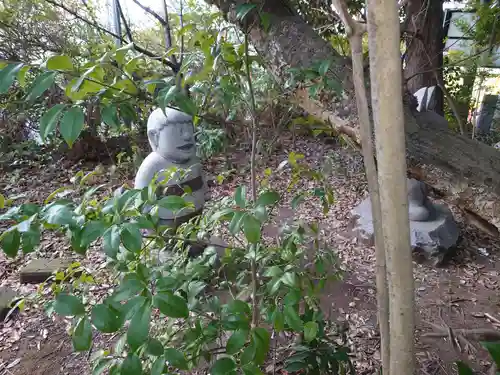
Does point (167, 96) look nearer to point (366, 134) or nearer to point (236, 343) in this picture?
point (366, 134)

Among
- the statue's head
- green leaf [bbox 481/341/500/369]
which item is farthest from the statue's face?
green leaf [bbox 481/341/500/369]

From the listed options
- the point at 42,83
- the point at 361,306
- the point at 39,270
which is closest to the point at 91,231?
the point at 42,83

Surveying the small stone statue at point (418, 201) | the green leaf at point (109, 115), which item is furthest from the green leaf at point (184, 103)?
the small stone statue at point (418, 201)

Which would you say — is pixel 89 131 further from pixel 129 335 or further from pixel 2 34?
pixel 129 335

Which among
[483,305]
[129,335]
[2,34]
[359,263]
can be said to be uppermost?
[2,34]

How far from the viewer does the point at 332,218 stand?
3.34m

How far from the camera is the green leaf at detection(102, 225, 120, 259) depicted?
0.60m

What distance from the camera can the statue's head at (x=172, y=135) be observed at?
2.21 metres

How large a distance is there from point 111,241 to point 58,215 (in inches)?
4.0

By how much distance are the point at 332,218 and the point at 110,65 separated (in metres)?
2.90

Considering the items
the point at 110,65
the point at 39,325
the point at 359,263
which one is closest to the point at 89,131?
the point at 39,325

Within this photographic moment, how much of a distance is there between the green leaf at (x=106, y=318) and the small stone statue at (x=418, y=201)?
2637 millimetres

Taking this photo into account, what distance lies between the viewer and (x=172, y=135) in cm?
220

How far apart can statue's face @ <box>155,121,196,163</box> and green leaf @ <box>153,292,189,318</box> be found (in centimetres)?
165
